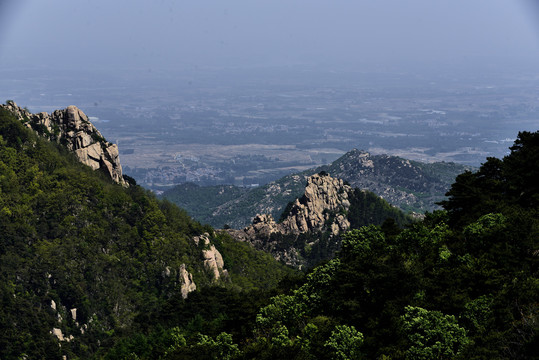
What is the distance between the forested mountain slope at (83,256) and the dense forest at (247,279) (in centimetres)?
21

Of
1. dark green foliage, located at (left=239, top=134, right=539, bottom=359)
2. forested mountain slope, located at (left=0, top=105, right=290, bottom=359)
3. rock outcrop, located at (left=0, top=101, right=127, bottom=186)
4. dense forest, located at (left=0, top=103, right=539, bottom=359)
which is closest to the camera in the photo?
dark green foliage, located at (left=239, top=134, right=539, bottom=359)

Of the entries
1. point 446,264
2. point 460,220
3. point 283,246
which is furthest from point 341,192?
point 446,264

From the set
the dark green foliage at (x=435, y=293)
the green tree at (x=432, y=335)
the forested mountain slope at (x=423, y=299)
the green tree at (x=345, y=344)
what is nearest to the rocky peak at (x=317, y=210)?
the forested mountain slope at (x=423, y=299)

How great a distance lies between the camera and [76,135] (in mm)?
118938

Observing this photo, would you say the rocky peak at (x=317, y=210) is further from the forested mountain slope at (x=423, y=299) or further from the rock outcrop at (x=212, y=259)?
the forested mountain slope at (x=423, y=299)

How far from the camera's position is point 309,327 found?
45.9 meters

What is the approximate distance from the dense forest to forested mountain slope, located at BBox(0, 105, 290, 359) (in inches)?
8.4

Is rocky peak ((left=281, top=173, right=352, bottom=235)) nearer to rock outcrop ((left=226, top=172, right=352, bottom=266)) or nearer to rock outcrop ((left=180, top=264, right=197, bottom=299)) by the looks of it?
rock outcrop ((left=226, top=172, right=352, bottom=266))

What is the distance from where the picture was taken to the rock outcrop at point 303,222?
5728 inches

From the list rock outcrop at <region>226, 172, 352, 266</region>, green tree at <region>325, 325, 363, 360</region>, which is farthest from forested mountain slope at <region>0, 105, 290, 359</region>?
green tree at <region>325, 325, 363, 360</region>

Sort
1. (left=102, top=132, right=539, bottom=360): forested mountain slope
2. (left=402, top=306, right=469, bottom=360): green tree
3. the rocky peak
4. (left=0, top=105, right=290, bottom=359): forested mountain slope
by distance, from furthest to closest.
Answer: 1. the rocky peak
2. (left=0, top=105, right=290, bottom=359): forested mountain slope
3. (left=102, top=132, right=539, bottom=360): forested mountain slope
4. (left=402, top=306, right=469, bottom=360): green tree

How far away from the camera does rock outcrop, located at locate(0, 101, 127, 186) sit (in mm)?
118062

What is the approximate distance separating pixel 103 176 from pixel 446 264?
8171 cm

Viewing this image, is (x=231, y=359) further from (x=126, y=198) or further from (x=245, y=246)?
(x=245, y=246)
